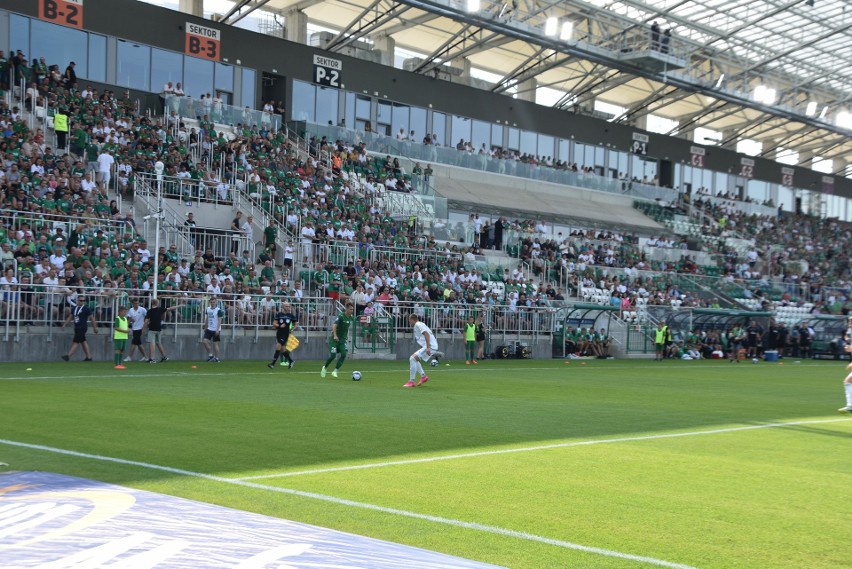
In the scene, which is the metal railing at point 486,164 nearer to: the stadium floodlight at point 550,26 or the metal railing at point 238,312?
the stadium floodlight at point 550,26

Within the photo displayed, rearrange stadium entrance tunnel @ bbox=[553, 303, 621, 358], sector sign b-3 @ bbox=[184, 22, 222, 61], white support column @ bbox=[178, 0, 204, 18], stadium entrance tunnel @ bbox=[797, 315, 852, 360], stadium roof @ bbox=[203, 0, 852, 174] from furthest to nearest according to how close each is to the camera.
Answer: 1. stadium roof @ bbox=[203, 0, 852, 174]
2. stadium entrance tunnel @ bbox=[797, 315, 852, 360]
3. white support column @ bbox=[178, 0, 204, 18]
4. sector sign b-3 @ bbox=[184, 22, 222, 61]
5. stadium entrance tunnel @ bbox=[553, 303, 621, 358]

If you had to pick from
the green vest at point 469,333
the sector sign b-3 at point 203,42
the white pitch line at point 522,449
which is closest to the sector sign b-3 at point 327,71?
the sector sign b-3 at point 203,42

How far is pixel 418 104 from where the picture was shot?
55812mm

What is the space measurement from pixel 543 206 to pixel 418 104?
908cm

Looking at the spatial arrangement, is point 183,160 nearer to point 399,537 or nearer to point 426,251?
point 426,251

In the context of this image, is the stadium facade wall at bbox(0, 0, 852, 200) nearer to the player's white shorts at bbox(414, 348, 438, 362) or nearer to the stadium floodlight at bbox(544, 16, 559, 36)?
the stadium floodlight at bbox(544, 16, 559, 36)

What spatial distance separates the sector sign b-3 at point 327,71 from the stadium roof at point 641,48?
3.12 ft

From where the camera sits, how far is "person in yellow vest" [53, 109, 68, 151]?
1316 inches

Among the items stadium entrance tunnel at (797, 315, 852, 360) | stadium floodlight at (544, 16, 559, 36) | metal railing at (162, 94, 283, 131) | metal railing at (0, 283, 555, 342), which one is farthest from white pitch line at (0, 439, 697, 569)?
stadium entrance tunnel at (797, 315, 852, 360)

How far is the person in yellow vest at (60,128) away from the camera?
33438 mm

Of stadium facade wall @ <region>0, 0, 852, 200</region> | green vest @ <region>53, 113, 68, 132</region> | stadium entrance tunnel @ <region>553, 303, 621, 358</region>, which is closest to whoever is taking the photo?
green vest @ <region>53, 113, 68, 132</region>

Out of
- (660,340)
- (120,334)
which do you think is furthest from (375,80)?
(120,334)

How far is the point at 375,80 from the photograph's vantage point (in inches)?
2109

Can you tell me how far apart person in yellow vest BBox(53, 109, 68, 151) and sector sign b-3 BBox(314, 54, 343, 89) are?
18.0 meters
